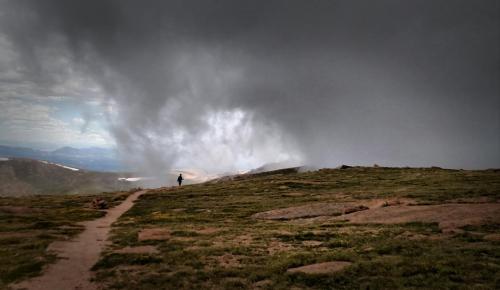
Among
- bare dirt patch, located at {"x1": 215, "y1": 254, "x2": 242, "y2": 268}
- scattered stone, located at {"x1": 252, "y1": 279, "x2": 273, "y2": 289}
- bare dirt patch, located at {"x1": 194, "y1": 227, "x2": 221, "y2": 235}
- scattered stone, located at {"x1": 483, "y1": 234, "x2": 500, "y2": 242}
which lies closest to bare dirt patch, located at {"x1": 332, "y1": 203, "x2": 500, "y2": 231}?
scattered stone, located at {"x1": 483, "y1": 234, "x2": 500, "y2": 242}

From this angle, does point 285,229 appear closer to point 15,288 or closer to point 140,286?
point 140,286

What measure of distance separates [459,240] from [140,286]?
87.4 feet

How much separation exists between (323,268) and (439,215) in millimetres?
24787

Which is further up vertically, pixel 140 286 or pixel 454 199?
pixel 454 199

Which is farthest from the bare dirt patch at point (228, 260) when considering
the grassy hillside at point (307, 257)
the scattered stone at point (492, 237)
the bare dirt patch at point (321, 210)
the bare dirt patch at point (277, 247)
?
the bare dirt patch at point (321, 210)

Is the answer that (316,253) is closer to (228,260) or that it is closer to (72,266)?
(228,260)

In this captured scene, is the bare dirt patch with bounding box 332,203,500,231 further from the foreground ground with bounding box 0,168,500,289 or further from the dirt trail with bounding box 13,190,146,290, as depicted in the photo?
the dirt trail with bounding box 13,190,146,290

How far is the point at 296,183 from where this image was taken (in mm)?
130000

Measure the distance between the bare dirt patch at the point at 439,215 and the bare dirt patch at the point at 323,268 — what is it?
55.6 feet

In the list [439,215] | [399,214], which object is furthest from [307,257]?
[399,214]

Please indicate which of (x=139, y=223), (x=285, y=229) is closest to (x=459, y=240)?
(x=285, y=229)

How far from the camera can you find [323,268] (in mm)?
27516

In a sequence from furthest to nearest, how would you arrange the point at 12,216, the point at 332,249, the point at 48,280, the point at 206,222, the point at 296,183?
the point at 296,183, the point at 12,216, the point at 206,222, the point at 332,249, the point at 48,280

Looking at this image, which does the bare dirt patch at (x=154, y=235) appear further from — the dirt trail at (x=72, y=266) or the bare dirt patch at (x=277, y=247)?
the bare dirt patch at (x=277, y=247)
